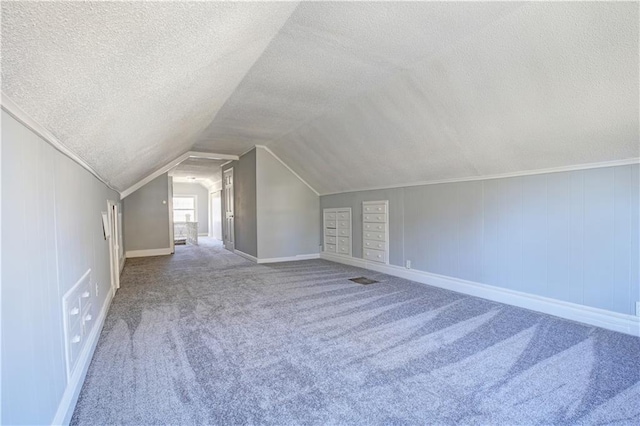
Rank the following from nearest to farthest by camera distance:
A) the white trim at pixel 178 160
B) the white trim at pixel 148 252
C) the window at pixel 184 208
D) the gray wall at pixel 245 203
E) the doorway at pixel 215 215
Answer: the gray wall at pixel 245 203 < the white trim at pixel 178 160 < the white trim at pixel 148 252 < the doorway at pixel 215 215 < the window at pixel 184 208


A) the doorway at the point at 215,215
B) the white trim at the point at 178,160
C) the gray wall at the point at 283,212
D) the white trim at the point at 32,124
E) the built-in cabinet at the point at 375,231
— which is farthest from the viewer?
the doorway at the point at 215,215

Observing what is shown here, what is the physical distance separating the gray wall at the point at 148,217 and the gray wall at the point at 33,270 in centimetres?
654

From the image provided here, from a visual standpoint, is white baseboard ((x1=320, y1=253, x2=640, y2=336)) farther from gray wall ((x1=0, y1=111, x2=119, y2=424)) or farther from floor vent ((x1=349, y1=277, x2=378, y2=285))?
gray wall ((x1=0, y1=111, x2=119, y2=424))

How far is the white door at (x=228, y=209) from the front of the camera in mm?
8352

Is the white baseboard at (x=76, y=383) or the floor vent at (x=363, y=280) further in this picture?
the floor vent at (x=363, y=280)

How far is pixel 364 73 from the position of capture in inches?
123

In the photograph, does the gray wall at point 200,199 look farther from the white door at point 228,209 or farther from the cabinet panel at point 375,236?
the cabinet panel at point 375,236

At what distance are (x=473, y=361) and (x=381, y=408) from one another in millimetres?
940

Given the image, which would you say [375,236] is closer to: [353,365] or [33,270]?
[353,365]

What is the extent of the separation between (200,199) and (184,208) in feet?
2.55

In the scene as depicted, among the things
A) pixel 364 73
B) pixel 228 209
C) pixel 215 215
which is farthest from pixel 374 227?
pixel 215 215

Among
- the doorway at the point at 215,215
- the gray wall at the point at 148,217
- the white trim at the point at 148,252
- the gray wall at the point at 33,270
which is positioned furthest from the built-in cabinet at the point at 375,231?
the doorway at the point at 215,215

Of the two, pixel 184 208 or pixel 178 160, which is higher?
pixel 178 160

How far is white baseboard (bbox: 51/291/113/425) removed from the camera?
1.54m
